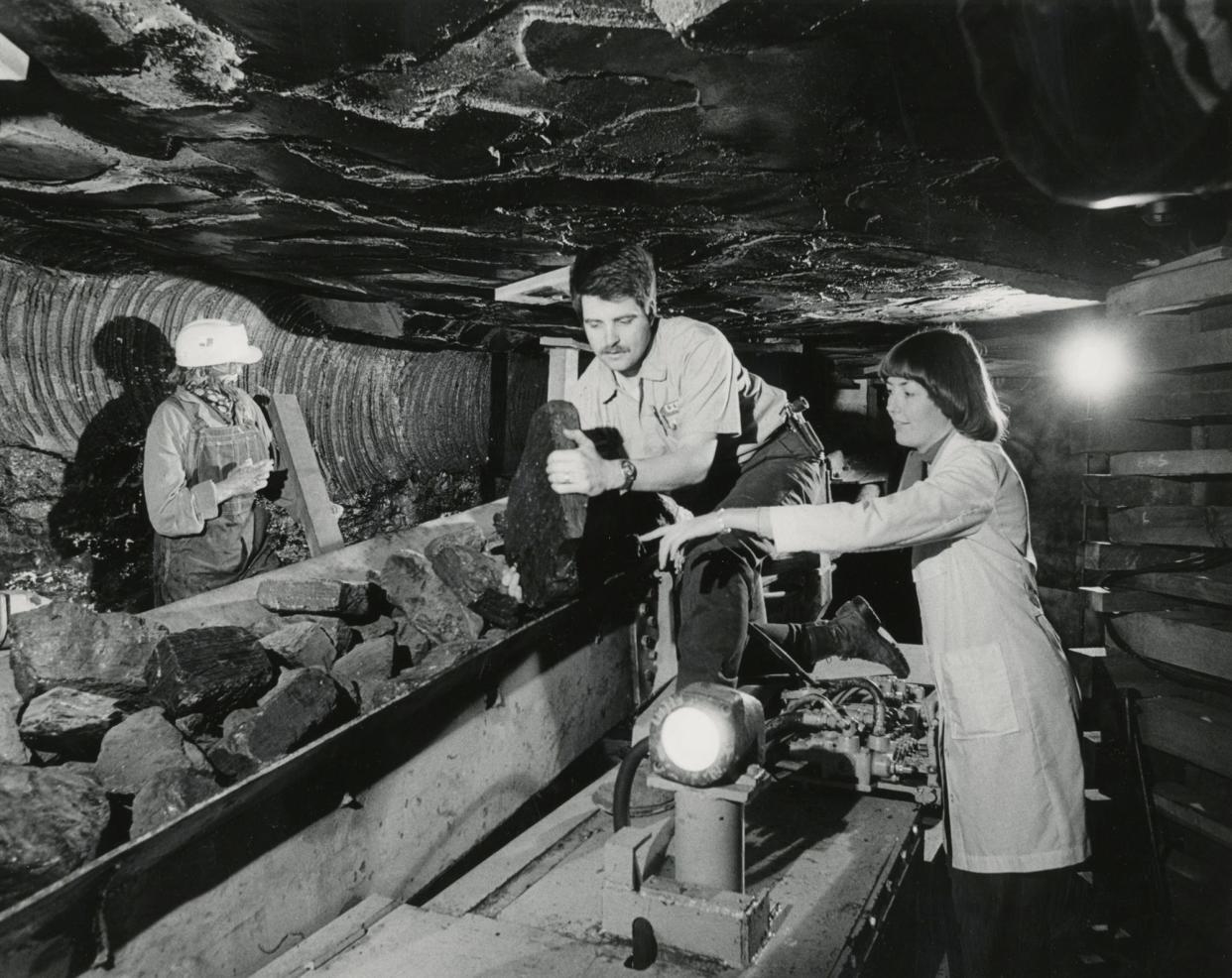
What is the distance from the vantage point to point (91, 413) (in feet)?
17.6

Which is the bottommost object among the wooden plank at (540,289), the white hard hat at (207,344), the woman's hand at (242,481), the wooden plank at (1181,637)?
the wooden plank at (1181,637)

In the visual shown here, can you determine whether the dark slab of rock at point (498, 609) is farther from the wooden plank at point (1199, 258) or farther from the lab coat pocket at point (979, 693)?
the wooden plank at point (1199, 258)

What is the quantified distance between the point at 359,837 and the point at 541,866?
0.71 metres

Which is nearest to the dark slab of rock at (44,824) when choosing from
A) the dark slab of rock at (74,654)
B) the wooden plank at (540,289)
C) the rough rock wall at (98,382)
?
the dark slab of rock at (74,654)

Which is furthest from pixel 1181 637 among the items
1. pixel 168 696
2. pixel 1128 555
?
pixel 168 696

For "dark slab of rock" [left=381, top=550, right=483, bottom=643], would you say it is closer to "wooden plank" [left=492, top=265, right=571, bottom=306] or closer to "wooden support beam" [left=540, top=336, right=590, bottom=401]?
"wooden plank" [left=492, top=265, right=571, bottom=306]

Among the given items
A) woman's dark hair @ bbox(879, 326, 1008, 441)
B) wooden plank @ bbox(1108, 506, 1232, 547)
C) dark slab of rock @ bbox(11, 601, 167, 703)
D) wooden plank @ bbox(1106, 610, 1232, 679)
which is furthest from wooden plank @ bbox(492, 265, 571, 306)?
wooden plank @ bbox(1106, 610, 1232, 679)

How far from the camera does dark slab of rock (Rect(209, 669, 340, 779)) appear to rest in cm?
237

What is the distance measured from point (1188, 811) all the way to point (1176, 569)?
4.23 feet

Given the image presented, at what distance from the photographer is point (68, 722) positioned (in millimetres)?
2385

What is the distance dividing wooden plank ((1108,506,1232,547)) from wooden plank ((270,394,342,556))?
490 centimetres

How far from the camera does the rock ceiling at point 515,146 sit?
2.39m

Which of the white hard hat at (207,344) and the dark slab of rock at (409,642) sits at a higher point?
the white hard hat at (207,344)

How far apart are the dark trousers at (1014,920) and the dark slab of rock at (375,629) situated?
2470 millimetres
